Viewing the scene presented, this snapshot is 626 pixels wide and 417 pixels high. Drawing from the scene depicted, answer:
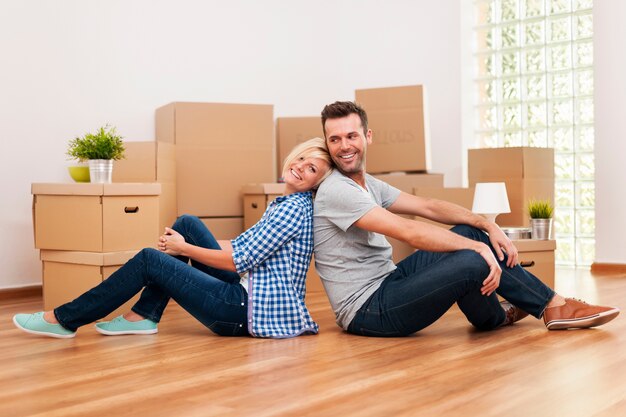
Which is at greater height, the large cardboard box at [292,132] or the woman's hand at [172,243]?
the large cardboard box at [292,132]

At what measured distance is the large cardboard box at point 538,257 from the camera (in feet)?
11.0

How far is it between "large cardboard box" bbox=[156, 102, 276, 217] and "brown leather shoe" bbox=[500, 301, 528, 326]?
1.73 m

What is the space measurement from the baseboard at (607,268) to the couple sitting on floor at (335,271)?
7.57ft

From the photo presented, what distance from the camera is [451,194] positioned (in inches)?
158

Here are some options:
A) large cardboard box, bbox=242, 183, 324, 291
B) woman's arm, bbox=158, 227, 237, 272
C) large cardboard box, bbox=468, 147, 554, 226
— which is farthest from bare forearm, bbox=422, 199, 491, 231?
large cardboard box, bbox=468, 147, 554, 226

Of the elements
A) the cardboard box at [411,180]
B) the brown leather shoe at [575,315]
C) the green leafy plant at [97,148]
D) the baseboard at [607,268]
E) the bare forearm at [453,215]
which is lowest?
the baseboard at [607,268]

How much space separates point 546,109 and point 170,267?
11.2ft

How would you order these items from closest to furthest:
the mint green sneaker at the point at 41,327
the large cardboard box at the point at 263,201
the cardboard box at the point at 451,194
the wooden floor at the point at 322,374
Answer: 1. the wooden floor at the point at 322,374
2. the mint green sneaker at the point at 41,327
3. the large cardboard box at the point at 263,201
4. the cardboard box at the point at 451,194

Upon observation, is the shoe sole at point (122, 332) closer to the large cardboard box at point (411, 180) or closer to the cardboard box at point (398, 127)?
the large cardboard box at point (411, 180)

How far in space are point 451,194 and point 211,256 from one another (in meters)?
1.91

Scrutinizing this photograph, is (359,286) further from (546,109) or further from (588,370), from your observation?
(546,109)

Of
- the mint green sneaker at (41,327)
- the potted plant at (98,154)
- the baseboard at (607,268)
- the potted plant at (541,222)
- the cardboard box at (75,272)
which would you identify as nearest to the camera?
the mint green sneaker at (41,327)

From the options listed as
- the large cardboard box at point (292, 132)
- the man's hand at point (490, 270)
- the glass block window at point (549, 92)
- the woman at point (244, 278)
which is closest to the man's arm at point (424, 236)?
A: the man's hand at point (490, 270)

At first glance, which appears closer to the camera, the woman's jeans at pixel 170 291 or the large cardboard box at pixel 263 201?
the woman's jeans at pixel 170 291
